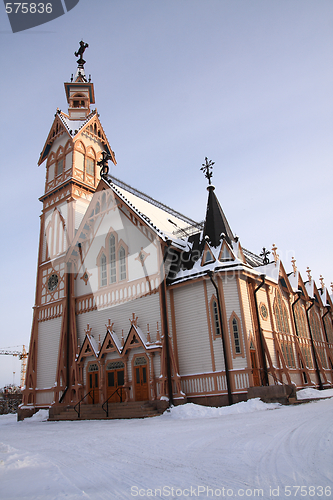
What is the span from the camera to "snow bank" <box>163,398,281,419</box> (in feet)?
48.9

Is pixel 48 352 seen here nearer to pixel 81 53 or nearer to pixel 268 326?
pixel 268 326

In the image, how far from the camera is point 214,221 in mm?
21453

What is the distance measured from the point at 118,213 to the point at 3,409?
782 inches

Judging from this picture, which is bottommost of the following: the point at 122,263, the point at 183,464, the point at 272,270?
the point at 183,464

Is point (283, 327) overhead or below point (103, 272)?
below

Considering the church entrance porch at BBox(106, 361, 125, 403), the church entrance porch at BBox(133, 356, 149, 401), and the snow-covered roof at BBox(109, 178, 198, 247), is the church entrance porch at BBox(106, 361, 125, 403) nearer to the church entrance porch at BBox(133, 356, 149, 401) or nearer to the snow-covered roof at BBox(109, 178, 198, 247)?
the church entrance porch at BBox(133, 356, 149, 401)

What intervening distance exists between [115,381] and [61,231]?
11.5m

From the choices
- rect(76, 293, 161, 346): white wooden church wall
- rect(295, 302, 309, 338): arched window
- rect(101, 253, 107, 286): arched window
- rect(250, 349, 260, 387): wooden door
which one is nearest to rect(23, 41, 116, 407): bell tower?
rect(76, 293, 161, 346): white wooden church wall

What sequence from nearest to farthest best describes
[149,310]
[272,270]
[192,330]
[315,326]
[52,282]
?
[192,330]
[149,310]
[272,270]
[52,282]
[315,326]

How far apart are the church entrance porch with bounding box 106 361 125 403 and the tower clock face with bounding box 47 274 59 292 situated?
731 cm

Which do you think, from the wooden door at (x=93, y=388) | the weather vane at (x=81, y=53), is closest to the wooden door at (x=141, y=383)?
the wooden door at (x=93, y=388)

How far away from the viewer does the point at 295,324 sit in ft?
78.6

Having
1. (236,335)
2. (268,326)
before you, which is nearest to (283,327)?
(268,326)

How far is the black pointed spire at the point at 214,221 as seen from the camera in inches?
813
